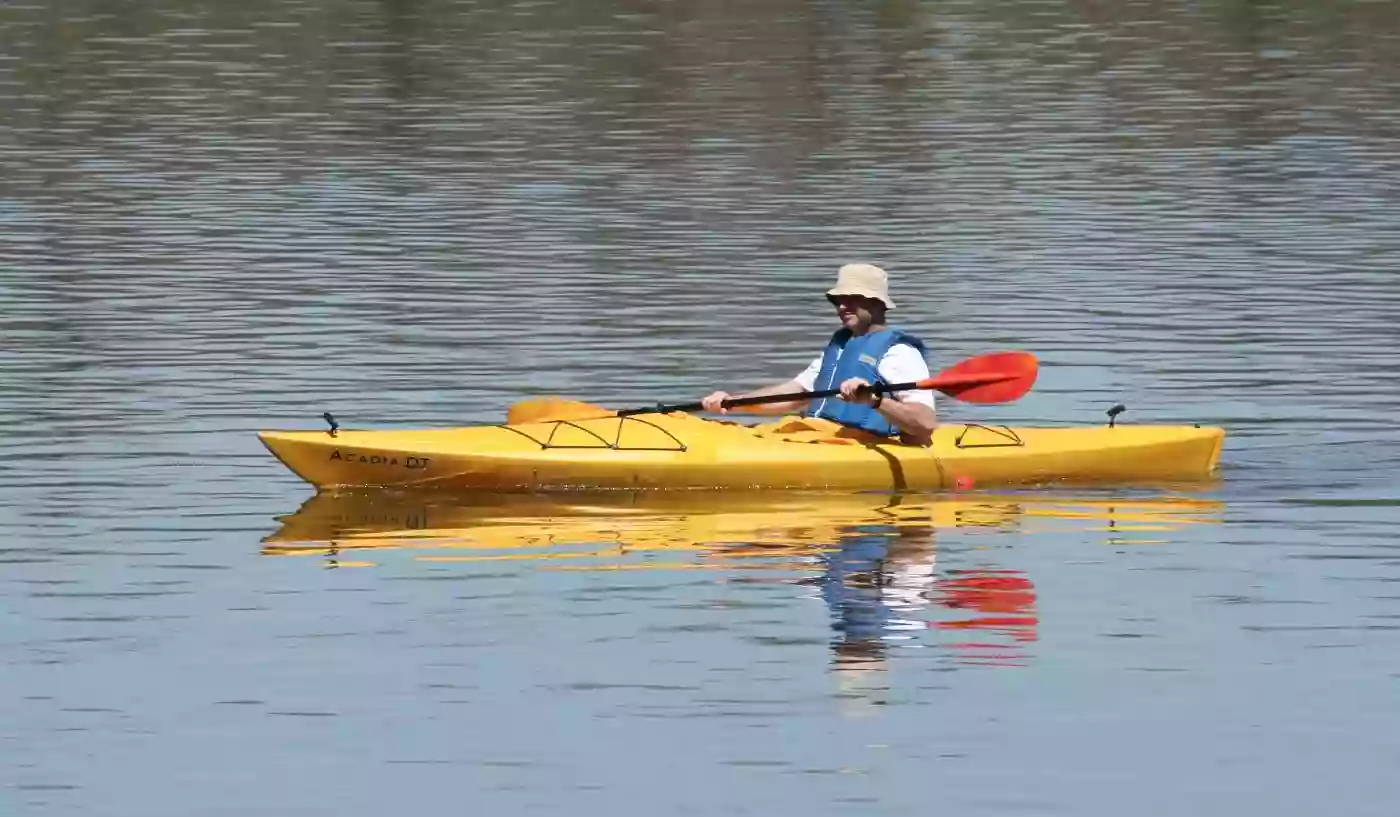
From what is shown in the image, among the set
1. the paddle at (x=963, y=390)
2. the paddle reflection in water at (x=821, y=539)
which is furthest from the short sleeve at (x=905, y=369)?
the paddle reflection in water at (x=821, y=539)

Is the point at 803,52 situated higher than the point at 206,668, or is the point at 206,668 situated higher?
the point at 803,52

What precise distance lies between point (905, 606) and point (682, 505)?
312 centimetres

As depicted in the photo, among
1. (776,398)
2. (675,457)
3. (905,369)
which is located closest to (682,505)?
(675,457)

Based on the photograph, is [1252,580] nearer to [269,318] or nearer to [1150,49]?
[269,318]

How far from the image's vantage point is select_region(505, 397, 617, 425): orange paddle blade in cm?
1817

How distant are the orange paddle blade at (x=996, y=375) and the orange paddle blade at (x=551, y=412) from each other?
2.01 meters

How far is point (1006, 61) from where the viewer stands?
53.3 metres

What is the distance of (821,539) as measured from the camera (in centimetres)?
1648

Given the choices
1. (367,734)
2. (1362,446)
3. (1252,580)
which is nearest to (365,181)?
(1362,446)

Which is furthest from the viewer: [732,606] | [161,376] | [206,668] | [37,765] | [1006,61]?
[1006,61]

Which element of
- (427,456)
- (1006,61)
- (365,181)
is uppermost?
(1006,61)

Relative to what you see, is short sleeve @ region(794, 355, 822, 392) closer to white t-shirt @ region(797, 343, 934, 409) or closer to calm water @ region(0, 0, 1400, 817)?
white t-shirt @ region(797, 343, 934, 409)

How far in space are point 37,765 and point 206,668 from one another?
163 cm

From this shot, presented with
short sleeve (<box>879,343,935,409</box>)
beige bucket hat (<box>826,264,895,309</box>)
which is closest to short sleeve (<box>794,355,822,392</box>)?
short sleeve (<box>879,343,935,409</box>)
